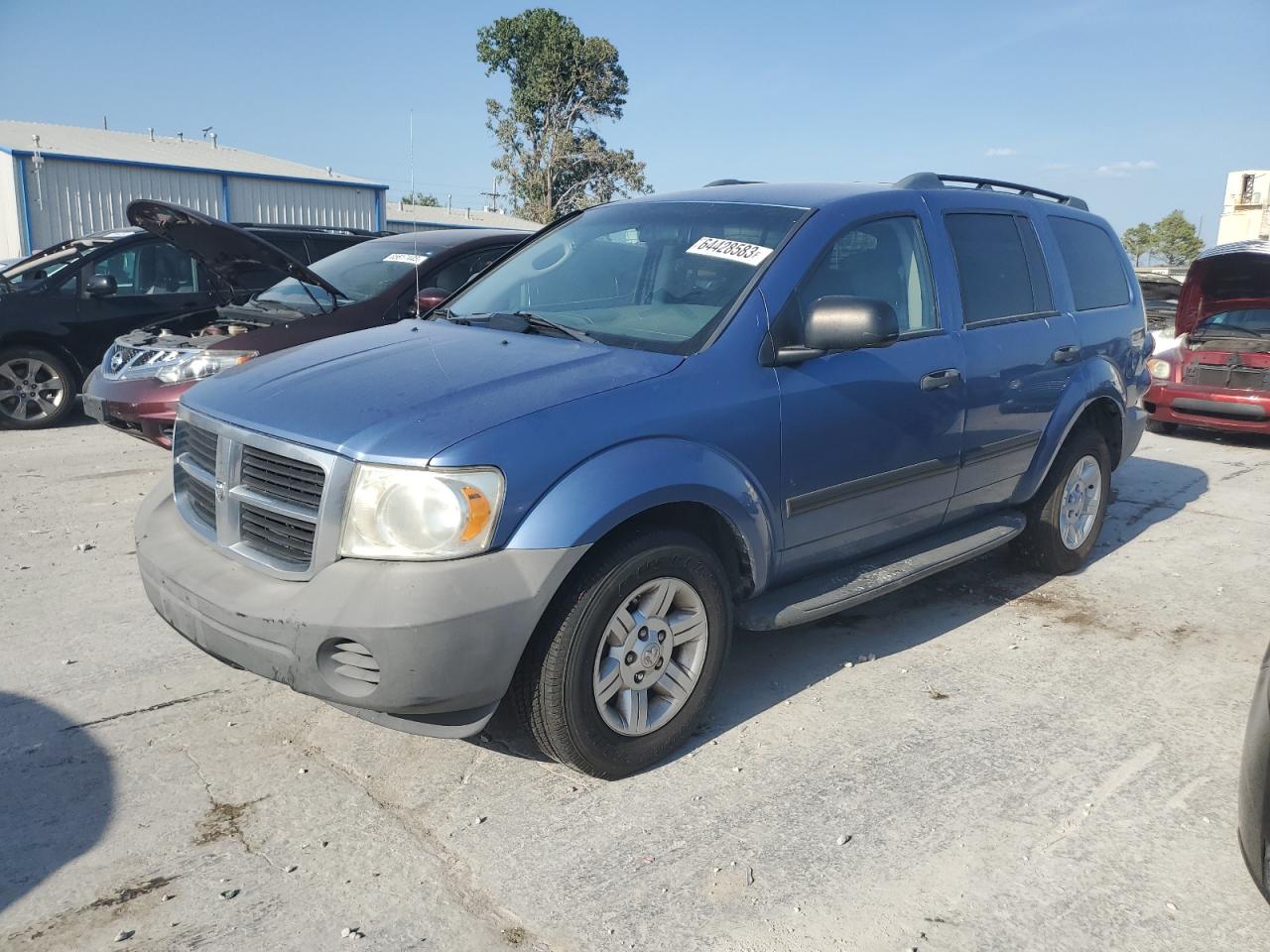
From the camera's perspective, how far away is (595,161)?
3788 cm

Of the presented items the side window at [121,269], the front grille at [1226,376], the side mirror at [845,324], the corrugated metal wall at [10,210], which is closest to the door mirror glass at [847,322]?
the side mirror at [845,324]

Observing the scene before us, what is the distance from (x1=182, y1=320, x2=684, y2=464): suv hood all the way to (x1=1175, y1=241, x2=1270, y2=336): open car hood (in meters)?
7.86

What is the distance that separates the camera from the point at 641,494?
2967 millimetres

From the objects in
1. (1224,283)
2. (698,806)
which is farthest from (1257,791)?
(1224,283)

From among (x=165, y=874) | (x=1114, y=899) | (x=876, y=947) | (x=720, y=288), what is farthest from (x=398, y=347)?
(x=1114, y=899)

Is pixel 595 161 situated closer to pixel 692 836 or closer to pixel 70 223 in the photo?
pixel 70 223

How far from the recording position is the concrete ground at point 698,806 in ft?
8.35

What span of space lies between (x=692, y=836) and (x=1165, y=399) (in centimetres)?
855

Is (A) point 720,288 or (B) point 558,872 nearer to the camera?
(B) point 558,872

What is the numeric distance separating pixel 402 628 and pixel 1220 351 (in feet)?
30.0

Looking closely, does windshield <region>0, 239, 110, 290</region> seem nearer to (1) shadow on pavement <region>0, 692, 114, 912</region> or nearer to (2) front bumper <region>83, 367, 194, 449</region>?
(2) front bumper <region>83, 367, 194, 449</region>

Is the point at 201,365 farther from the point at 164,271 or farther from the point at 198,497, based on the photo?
the point at 198,497

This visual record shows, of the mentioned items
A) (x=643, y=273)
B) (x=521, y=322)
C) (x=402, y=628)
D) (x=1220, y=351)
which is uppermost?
(x=643, y=273)

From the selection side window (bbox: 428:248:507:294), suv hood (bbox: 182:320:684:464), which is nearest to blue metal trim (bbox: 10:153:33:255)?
side window (bbox: 428:248:507:294)
